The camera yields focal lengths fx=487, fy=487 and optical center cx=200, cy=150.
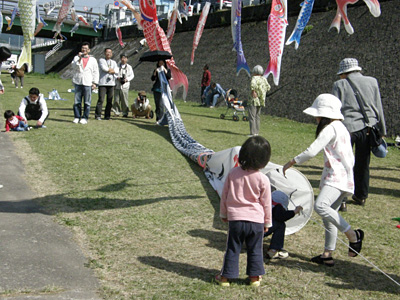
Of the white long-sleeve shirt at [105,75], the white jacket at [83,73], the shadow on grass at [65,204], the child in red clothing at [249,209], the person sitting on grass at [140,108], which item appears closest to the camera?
the child in red clothing at [249,209]

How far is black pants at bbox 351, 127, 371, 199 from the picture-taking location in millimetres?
6348

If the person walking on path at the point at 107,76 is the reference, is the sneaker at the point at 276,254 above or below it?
below

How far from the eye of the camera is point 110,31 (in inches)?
1827

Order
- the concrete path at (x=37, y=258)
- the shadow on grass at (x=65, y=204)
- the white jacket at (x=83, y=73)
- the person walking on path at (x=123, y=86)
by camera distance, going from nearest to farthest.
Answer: the concrete path at (x=37, y=258) → the shadow on grass at (x=65, y=204) → the white jacket at (x=83, y=73) → the person walking on path at (x=123, y=86)

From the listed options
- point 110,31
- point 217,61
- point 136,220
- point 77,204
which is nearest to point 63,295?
point 136,220

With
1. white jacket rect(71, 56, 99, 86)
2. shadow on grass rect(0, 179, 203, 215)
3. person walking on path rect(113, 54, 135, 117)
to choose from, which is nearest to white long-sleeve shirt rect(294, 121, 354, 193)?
shadow on grass rect(0, 179, 203, 215)

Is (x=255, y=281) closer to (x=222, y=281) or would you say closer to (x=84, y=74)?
(x=222, y=281)

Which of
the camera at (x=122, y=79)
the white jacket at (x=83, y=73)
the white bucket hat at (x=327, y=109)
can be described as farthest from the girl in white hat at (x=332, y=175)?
the camera at (x=122, y=79)

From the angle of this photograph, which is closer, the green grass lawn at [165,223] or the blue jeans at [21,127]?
the green grass lawn at [165,223]

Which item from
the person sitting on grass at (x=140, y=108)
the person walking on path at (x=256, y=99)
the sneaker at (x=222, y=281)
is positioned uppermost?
the person walking on path at (x=256, y=99)

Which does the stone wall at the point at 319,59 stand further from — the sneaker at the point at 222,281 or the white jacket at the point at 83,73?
the sneaker at the point at 222,281

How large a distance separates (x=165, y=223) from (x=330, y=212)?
1.79 meters

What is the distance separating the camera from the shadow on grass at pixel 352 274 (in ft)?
13.0

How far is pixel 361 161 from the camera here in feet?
21.2
